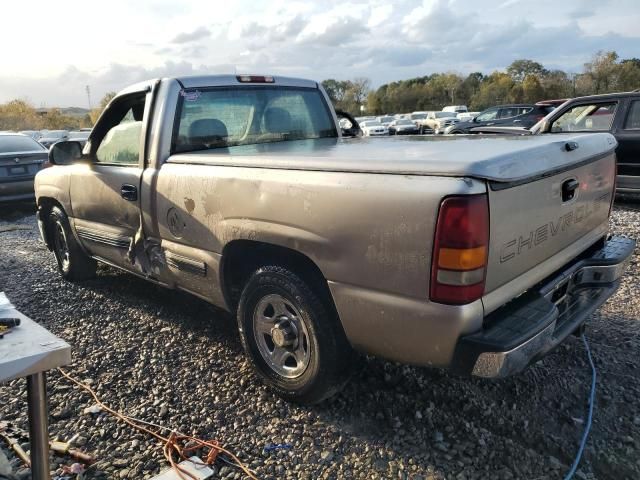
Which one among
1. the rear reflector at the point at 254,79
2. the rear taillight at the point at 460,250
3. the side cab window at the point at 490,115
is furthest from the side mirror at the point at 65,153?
the side cab window at the point at 490,115

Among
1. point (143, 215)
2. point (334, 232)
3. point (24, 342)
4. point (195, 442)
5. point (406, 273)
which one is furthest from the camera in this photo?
point (143, 215)

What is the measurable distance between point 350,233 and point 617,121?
703cm

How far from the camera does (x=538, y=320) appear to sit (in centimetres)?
238

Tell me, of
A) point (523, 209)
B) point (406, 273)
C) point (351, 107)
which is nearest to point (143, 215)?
point (406, 273)

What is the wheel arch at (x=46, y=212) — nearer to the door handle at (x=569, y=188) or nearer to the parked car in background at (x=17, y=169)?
the door handle at (x=569, y=188)

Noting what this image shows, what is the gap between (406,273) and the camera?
2.27 m

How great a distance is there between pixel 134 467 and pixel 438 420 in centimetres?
157

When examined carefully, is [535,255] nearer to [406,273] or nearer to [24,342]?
[406,273]

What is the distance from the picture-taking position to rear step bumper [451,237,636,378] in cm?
220

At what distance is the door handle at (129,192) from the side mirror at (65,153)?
0.92 metres

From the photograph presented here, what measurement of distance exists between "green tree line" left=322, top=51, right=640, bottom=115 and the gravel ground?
148ft

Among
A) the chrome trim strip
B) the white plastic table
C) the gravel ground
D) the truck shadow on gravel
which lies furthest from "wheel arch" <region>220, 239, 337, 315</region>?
the truck shadow on gravel

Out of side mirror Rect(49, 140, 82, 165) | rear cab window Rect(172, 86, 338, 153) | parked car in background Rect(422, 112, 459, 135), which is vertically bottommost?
parked car in background Rect(422, 112, 459, 135)

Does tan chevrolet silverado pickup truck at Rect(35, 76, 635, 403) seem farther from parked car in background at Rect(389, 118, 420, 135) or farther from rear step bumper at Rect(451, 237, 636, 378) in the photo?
parked car in background at Rect(389, 118, 420, 135)
